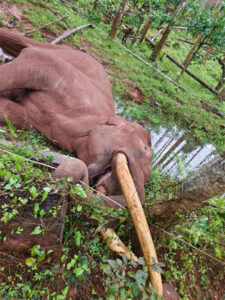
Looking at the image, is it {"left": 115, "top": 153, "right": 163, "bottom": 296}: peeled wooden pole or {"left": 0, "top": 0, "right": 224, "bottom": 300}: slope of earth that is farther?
{"left": 115, "top": 153, "right": 163, "bottom": 296}: peeled wooden pole

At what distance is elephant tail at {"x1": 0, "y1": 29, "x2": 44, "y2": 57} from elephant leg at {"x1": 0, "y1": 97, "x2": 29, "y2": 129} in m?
1.16

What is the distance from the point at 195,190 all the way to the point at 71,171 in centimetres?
117

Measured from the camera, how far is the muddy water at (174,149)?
5.93m

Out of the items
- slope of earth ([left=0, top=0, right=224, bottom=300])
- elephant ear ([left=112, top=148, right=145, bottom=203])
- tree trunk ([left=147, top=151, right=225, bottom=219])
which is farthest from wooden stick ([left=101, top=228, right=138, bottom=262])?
elephant ear ([left=112, top=148, right=145, bottom=203])

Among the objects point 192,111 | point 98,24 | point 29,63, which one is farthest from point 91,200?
point 98,24

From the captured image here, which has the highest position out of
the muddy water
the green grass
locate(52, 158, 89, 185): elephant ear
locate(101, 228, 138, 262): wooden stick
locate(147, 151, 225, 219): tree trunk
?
locate(147, 151, 225, 219): tree trunk

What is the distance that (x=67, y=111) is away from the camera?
3.72 m

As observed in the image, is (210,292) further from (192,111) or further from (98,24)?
(98,24)

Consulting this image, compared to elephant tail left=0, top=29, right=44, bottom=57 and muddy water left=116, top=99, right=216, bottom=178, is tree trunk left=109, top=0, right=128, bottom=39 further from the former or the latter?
elephant tail left=0, top=29, right=44, bottom=57

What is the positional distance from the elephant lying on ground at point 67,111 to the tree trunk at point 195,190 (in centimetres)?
97

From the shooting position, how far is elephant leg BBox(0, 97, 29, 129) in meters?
3.70

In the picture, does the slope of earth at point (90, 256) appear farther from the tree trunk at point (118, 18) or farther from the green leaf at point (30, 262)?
the tree trunk at point (118, 18)

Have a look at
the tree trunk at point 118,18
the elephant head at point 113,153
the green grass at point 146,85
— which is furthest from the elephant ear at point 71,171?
the tree trunk at point 118,18

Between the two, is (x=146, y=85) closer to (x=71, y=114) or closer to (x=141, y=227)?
(x=71, y=114)
